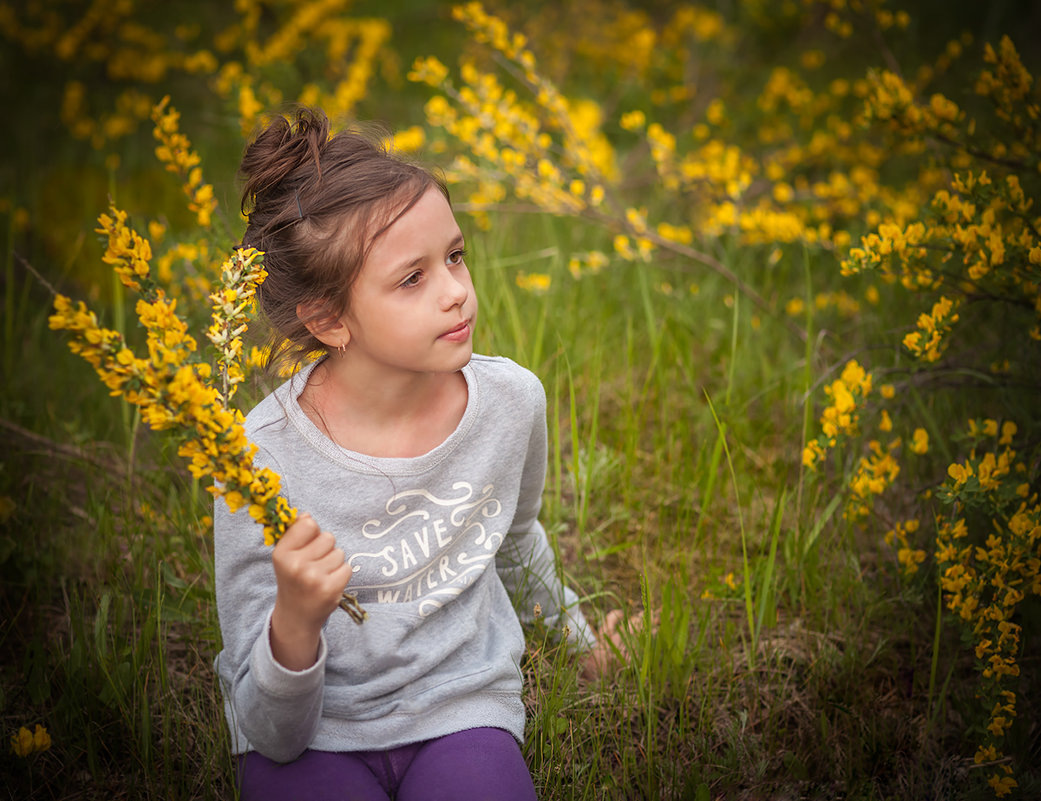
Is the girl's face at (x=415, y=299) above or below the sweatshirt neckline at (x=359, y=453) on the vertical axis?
above

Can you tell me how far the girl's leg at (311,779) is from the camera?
130 cm

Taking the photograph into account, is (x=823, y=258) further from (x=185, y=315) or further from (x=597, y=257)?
(x=185, y=315)

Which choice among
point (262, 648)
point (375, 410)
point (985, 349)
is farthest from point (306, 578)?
point (985, 349)

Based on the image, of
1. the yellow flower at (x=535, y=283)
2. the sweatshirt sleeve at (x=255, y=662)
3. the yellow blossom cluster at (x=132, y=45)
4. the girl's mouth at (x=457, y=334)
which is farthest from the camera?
the yellow blossom cluster at (x=132, y=45)

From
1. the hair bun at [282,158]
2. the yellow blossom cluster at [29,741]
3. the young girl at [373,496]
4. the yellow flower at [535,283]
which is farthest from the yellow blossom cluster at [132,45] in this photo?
the yellow blossom cluster at [29,741]

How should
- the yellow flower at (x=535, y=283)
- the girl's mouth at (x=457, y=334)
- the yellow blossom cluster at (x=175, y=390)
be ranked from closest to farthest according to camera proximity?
the yellow blossom cluster at (x=175, y=390), the girl's mouth at (x=457, y=334), the yellow flower at (x=535, y=283)

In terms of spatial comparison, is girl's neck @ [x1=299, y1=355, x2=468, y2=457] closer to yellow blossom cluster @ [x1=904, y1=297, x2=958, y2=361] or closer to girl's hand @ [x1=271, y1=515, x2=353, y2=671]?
girl's hand @ [x1=271, y1=515, x2=353, y2=671]

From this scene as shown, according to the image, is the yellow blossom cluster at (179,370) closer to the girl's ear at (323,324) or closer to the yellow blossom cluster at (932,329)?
the girl's ear at (323,324)

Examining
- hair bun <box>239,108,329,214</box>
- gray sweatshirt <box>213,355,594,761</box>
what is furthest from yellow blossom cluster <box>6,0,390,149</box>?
gray sweatshirt <box>213,355,594,761</box>

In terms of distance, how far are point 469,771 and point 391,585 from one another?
333 millimetres

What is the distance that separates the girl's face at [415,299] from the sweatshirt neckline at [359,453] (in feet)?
0.31

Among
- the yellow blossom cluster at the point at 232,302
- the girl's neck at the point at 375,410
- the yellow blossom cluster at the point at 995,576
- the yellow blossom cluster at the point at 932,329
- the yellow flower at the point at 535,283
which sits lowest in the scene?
the yellow blossom cluster at the point at 995,576

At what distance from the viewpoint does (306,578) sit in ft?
3.60

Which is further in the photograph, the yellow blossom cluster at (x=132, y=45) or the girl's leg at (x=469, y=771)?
the yellow blossom cluster at (x=132, y=45)
